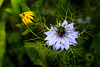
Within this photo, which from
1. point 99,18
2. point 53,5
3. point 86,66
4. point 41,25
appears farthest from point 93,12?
point 41,25

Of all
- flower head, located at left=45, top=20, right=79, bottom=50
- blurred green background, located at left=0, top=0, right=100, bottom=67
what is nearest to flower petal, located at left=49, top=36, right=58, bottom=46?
flower head, located at left=45, top=20, right=79, bottom=50

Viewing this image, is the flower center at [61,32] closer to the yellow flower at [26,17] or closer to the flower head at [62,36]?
the flower head at [62,36]

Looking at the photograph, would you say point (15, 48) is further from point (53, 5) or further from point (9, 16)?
point (53, 5)

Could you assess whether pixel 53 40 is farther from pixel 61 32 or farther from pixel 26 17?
pixel 26 17

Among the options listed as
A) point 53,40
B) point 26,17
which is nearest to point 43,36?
point 53,40

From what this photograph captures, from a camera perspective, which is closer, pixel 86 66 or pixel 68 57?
pixel 68 57

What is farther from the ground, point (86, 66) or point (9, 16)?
point (9, 16)
